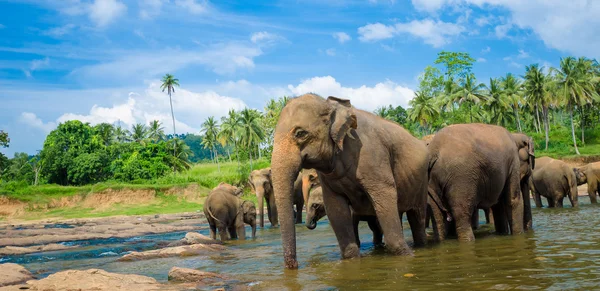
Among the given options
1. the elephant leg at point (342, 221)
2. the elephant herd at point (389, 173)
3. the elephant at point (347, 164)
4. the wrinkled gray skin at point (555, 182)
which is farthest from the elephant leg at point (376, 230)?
the wrinkled gray skin at point (555, 182)

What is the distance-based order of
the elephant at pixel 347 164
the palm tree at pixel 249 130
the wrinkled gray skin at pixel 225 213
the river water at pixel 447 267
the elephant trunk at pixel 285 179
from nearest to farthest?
the river water at pixel 447 267
the elephant trunk at pixel 285 179
the elephant at pixel 347 164
the wrinkled gray skin at pixel 225 213
the palm tree at pixel 249 130

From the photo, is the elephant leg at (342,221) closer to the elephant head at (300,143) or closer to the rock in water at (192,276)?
the elephant head at (300,143)

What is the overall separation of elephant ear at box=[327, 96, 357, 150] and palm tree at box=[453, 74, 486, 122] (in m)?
60.0

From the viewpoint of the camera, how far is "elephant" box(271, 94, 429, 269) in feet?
22.3

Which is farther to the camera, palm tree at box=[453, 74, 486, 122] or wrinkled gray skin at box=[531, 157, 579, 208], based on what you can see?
palm tree at box=[453, 74, 486, 122]

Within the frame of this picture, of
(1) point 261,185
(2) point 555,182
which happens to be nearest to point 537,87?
(2) point 555,182

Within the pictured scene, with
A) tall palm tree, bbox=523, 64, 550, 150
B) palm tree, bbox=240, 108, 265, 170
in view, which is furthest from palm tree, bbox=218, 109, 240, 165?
tall palm tree, bbox=523, 64, 550, 150

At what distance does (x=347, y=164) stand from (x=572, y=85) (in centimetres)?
6224

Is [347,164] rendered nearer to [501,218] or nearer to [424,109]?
[501,218]

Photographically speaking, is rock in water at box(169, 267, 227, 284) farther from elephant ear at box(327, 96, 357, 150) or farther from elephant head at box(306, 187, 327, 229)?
elephant head at box(306, 187, 327, 229)

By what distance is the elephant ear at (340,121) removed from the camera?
7141 millimetres

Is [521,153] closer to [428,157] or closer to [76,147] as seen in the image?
[428,157]

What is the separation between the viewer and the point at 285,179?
21.9 feet

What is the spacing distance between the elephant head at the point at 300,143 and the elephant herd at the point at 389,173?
0.01m
